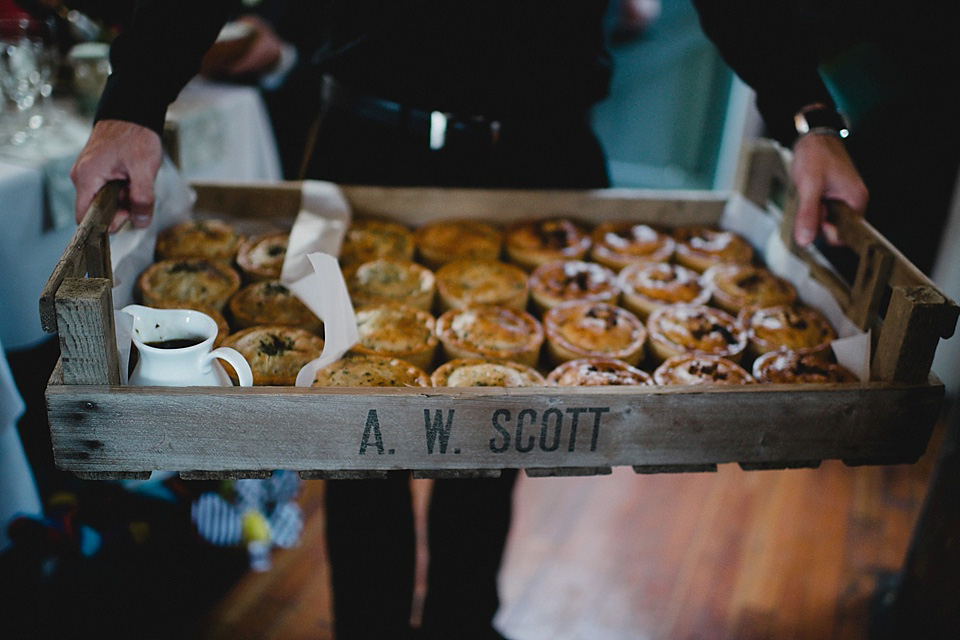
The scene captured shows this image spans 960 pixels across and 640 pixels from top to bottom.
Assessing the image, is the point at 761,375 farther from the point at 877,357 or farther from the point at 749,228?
the point at 749,228

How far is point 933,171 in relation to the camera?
108 inches

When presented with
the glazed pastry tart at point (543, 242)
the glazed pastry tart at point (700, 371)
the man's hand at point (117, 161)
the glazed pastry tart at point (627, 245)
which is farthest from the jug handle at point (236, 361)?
the glazed pastry tart at point (627, 245)

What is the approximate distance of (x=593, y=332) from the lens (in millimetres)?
1454

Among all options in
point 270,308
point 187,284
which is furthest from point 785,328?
point 187,284

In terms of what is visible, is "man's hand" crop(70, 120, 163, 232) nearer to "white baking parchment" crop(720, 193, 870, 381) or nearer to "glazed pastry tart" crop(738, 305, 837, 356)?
"glazed pastry tart" crop(738, 305, 837, 356)

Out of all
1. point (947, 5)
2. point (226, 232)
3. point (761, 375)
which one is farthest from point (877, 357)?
→ point (947, 5)

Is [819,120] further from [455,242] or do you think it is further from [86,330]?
[86,330]

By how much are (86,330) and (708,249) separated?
1.32 metres

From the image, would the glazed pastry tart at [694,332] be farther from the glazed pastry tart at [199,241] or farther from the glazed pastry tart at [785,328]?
the glazed pastry tart at [199,241]

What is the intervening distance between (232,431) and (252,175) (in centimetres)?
172

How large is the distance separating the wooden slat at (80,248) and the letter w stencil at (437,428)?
511 mm

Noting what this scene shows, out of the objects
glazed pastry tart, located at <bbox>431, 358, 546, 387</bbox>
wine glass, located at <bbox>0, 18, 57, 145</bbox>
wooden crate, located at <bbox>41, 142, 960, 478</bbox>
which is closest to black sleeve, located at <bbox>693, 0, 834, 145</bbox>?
wooden crate, located at <bbox>41, 142, 960, 478</bbox>

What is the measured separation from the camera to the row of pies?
52.2 inches

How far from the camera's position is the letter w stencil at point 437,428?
3.45ft
